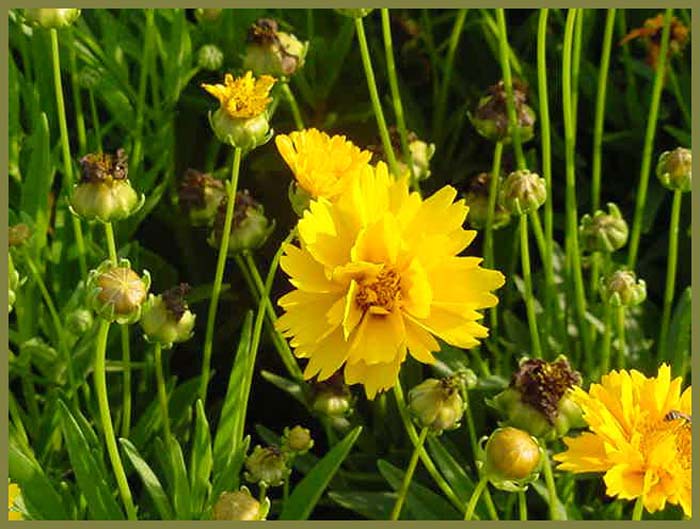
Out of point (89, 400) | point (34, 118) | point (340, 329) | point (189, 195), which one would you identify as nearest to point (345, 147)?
point (340, 329)

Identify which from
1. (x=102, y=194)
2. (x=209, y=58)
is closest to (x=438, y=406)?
(x=102, y=194)

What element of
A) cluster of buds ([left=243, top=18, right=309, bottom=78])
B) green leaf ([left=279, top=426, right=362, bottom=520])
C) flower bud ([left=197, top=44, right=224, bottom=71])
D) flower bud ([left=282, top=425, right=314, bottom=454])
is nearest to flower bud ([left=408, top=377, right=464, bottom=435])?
green leaf ([left=279, top=426, right=362, bottom=520])

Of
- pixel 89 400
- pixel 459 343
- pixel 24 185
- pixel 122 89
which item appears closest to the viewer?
pixel 459 343

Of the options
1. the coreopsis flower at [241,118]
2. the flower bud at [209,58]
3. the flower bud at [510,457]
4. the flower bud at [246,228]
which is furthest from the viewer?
the flower bud at [209,58]

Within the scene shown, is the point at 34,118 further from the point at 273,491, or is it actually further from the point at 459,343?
the point at 459,343

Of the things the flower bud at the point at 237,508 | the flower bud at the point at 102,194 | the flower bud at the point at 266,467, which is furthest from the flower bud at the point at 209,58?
the flower bud at the point at 237,508

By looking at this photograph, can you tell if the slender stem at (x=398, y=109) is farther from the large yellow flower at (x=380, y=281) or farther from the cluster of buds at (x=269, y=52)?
the large yellow flower at (x=380, y=281)

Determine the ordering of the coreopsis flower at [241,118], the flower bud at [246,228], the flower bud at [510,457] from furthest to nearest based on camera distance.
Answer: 1. the flower bud at [246,228]
2. the coreopsis flower at [241,118]
3. the flower bud at [510,457]

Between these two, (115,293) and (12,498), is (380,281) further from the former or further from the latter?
(12,498)
